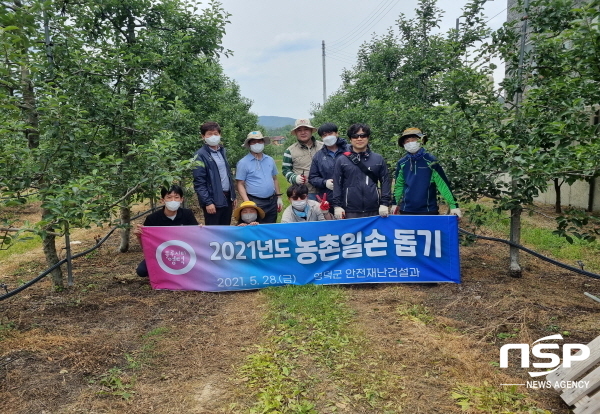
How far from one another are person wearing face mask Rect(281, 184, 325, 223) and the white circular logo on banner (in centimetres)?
125

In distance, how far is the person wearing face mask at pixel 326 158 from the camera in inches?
232

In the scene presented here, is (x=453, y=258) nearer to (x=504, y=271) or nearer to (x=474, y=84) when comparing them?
(x=504, y=271)

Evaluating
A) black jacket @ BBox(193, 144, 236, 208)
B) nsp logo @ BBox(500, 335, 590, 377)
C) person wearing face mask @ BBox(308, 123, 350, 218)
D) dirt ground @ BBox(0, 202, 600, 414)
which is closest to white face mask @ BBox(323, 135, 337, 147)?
person wearing face mask @ BBox(308, 123, 350, 218)

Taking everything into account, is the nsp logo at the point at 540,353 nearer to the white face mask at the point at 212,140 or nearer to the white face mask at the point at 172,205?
the white face mask at the point at 172,205

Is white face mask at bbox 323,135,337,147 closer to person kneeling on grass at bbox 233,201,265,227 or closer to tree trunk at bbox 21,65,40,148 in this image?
person kneeling on grass at bbox 233,201,265,227

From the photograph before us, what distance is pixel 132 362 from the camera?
356cm

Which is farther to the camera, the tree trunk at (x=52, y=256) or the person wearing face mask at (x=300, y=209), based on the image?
the person wearing face mask at (x=300, y=209)

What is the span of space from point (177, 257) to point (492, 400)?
148 inches

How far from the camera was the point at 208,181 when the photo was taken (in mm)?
5793

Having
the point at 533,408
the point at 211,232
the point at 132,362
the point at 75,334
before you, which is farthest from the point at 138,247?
the point at 533,408

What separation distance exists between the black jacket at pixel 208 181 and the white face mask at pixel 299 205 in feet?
3.27

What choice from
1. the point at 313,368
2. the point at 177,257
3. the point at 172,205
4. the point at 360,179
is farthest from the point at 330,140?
the point at 313,368

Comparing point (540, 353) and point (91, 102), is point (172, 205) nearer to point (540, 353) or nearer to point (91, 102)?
point (91, 102)

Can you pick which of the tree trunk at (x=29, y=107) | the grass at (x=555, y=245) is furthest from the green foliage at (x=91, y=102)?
the grass at (x=555, y=245)
